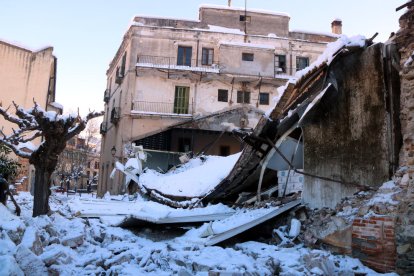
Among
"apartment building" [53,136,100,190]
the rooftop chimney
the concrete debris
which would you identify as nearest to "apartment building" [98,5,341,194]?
the rooftop chimney

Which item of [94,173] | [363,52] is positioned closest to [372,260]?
[363,52]

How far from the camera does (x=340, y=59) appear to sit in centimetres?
620

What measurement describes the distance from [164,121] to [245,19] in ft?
31.4

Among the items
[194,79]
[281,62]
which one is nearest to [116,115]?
[194,79]

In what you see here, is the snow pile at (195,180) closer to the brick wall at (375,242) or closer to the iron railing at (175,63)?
the brick wall at (375,242)

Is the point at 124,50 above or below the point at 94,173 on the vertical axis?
above

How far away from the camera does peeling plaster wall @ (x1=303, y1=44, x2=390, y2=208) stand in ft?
18.5

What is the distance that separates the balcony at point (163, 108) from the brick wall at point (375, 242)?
18.9 metres

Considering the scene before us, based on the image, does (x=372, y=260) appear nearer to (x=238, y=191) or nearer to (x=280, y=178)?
(x=280, y=178)

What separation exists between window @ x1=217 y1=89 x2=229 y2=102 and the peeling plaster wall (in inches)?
711

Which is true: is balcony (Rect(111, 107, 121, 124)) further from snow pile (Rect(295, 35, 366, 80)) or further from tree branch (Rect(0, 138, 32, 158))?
snow pile (Rect(295, 35, 366, 80))

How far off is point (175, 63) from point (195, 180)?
14.5 meters

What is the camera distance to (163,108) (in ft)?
78.4

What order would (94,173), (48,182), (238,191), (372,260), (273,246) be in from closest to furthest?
(372,260), (273,246), (48,182), (238,191), (94,173)
